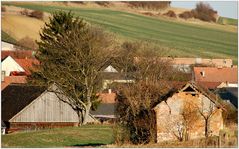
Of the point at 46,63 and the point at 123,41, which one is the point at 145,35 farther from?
the point at 46,63

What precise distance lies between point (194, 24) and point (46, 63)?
2689cm

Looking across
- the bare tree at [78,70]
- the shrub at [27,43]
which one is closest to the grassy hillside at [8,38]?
the shrub at [27,43]

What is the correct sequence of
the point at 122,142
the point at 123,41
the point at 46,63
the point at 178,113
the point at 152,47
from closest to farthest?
the point at 122,142, the point at 178,113, the point at 46,63, the point at 152,47, the point at 123,41

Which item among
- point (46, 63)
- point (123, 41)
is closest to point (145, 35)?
point (123, 41)

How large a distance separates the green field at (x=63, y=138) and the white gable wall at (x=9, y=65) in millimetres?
26372

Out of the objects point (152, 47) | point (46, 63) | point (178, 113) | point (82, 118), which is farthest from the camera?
point (152, 47)

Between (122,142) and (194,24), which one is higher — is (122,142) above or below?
below

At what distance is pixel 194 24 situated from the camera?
216 feet

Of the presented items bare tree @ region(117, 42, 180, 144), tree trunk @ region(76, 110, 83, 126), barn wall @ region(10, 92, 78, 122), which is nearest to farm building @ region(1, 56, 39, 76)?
tree trunk @ region(76, 110, 83, 126)

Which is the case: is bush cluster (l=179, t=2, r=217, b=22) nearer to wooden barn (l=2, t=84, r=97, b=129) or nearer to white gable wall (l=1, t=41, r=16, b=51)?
white gable wall (l=1, t=41, r=16, b=51)

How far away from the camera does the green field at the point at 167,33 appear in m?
56.8

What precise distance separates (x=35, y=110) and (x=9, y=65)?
73.3 ft

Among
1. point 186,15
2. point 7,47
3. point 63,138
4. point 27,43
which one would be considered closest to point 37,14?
point 27,43

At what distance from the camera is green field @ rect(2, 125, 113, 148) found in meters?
25.4
